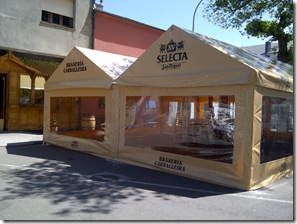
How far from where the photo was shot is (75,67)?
9.96m

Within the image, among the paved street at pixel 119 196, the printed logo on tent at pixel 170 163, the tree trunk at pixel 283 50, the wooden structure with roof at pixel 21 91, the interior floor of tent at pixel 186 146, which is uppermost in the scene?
the tree trunk at pixel 283 50

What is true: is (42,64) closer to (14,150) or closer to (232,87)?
(14,150)

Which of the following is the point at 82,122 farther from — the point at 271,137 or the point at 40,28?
the point at 40,28

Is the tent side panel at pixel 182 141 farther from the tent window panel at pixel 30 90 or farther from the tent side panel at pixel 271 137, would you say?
the tent window panel at pixel 30 90

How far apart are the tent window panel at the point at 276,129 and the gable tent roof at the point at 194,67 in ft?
1.28

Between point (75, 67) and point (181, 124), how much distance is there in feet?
12.8

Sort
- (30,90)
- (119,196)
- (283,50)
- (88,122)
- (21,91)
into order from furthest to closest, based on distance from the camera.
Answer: (283,50) < (30,90) < (21,91) < (88,122) < (119,196)

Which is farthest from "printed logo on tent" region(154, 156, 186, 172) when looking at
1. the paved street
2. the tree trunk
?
the tree trunk

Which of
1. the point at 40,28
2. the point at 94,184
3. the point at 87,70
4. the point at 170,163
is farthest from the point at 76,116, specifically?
the point at 40,28

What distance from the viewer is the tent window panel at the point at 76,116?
10258mm

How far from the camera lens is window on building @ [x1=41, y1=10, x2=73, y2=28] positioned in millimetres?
15245

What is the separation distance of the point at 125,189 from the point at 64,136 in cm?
507

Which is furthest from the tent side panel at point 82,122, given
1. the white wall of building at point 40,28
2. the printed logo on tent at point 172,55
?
the white wall of building at point 40,28

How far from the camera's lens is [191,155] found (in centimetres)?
723
